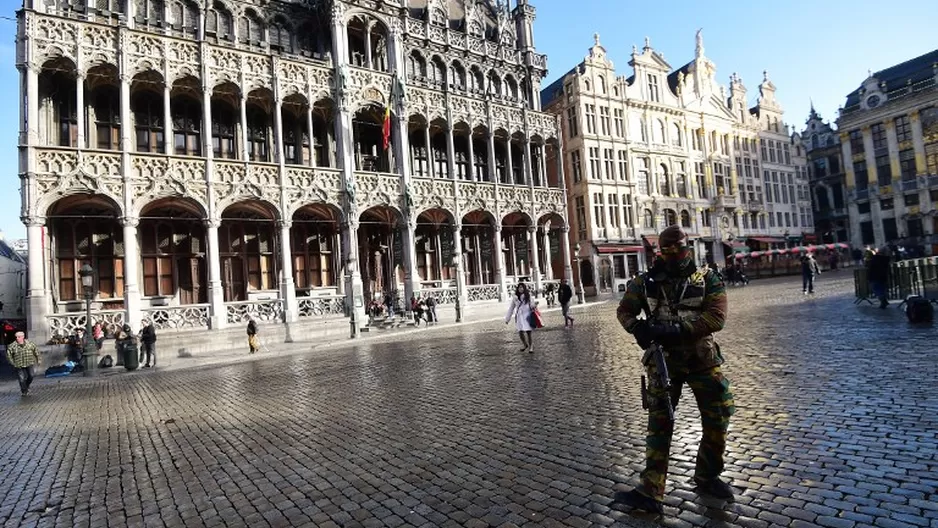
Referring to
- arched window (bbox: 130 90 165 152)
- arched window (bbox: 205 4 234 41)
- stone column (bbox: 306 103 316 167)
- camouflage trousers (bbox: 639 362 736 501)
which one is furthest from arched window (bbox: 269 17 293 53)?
camouflage trousers (bbox: 639 362 736 501)

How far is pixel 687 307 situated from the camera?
355 cm

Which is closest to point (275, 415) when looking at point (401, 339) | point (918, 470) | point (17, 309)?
point (918, 470)

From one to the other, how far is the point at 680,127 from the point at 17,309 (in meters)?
53.4

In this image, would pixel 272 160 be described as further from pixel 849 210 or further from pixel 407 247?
pixel 849 210

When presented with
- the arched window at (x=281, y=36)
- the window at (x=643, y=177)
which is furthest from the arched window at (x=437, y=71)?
the window at (x=643, y=177)

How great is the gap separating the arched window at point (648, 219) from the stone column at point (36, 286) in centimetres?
3904

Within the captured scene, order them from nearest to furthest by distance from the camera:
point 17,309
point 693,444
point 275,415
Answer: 1. point 693,444
2. point 275,415
3. point 17,309

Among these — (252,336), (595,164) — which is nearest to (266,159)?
(252,336)

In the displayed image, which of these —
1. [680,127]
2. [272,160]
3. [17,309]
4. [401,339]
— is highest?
[680,127]

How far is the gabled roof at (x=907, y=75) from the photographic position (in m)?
52.7

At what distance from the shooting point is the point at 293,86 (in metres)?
22.6

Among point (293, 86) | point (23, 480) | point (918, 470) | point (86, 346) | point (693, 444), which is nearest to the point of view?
point (918, 470)

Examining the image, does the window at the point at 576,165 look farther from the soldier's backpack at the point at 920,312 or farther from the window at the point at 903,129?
the window at the point at 903,129

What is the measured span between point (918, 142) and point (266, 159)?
207 ft
